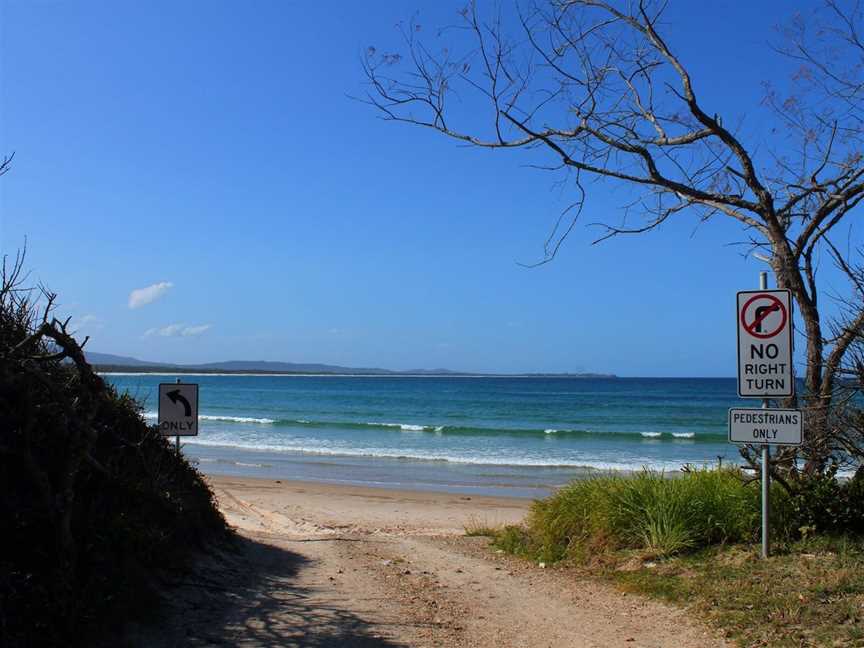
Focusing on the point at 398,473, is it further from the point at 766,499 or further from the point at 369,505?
the point at 766,499

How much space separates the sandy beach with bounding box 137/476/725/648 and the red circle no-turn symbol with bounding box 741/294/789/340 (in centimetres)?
256

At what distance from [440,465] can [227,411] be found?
120ft

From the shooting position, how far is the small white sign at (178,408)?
10.4 metres

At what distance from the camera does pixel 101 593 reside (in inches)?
198

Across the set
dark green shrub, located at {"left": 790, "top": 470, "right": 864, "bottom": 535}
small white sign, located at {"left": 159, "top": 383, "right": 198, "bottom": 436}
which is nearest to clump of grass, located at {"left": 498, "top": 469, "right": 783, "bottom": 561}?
dark green shrub, located at {"left": 790, "top": 470, "right": 864, "bottom": 535}

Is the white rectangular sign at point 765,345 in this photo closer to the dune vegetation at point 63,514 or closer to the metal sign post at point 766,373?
the metal sign post at point 766,373

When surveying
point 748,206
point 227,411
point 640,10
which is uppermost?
point 640,10

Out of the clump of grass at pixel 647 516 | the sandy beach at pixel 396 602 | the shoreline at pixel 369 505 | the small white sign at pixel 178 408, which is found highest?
the small white sign at pixel 178 408

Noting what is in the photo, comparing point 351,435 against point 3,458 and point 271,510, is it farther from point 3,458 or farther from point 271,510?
point 3,458

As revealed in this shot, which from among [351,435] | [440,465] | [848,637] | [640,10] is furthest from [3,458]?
[351,435]

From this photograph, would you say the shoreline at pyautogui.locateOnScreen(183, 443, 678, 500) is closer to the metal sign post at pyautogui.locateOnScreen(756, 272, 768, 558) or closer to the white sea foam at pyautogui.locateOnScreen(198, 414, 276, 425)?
the metal sign post at pyautogui.locateOnScreen(756, 272, 768, 558)

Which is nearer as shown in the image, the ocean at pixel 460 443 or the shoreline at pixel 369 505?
the shoreline at pixel 369 505

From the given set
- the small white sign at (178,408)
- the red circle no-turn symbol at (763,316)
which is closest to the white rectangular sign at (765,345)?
the red circle no-turn symbol at (763,316)

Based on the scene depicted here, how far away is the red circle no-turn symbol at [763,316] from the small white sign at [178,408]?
6.84 metres
